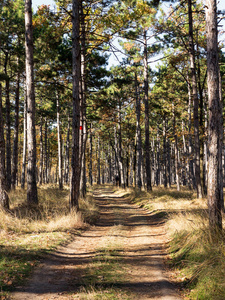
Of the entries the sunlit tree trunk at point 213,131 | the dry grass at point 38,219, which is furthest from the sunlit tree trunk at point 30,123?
the sunlit tree trunk at point 213,131

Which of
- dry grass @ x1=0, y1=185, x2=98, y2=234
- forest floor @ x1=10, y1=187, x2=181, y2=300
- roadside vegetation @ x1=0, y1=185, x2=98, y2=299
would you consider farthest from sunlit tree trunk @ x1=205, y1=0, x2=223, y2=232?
dry grass @ x1=0, y1=185, x2=98, y2=234

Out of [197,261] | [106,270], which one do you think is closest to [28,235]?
[106,270]

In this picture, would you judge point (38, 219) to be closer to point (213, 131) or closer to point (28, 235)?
point (28, 235)

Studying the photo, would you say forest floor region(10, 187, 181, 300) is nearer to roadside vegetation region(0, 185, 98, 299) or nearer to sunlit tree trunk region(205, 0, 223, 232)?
roadside vegetation region(0, 185, 98, 299)

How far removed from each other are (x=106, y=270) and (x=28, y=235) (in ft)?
10.6

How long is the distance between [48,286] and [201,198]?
37.4 feet

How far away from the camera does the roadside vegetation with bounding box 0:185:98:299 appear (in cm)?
490

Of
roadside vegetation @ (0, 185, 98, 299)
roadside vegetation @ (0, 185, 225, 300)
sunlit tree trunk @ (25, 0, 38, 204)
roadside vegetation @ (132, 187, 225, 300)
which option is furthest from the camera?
sunlit tree trunk @ (25, 0, 38, 204)

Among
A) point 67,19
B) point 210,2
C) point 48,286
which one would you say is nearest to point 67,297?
point 48,286

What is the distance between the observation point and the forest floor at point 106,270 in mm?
4289

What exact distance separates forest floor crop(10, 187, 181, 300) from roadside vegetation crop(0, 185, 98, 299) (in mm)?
244

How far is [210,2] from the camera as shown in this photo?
6.41 metres

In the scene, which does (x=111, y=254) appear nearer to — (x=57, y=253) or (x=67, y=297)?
(x=57, y=253)

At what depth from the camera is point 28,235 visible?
7504 millimetres
